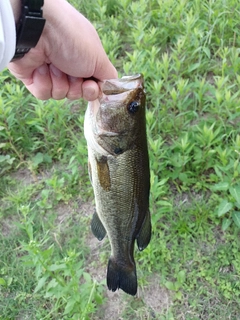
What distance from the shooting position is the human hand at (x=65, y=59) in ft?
5.39

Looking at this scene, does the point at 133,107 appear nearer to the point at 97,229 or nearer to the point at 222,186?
the point at 97,229

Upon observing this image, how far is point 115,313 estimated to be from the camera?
2.55 meters

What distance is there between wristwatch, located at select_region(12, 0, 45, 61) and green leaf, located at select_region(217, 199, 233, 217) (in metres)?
1.74

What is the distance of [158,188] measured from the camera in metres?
2.69

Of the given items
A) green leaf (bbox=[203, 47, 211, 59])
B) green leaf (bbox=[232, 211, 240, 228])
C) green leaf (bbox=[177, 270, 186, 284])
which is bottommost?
green leaf (bbox=[177, 270, 186, 284])

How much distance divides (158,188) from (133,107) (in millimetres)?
1133

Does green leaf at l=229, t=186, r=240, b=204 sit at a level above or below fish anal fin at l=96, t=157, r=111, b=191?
below

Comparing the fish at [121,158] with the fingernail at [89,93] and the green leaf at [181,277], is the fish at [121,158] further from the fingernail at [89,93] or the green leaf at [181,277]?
the green leaf at [181,277]

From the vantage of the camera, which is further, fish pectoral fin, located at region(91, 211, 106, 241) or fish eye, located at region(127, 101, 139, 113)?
fish pectoral fin, located at region(91, 211, 106, 241)

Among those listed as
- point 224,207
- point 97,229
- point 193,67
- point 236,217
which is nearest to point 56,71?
point 97,229

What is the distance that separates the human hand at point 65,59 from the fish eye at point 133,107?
185 mm

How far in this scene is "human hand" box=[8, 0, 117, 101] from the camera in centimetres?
164

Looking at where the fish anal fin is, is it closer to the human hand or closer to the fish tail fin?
the human hand

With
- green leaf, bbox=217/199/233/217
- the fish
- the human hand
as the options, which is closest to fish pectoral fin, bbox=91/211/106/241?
the fish
